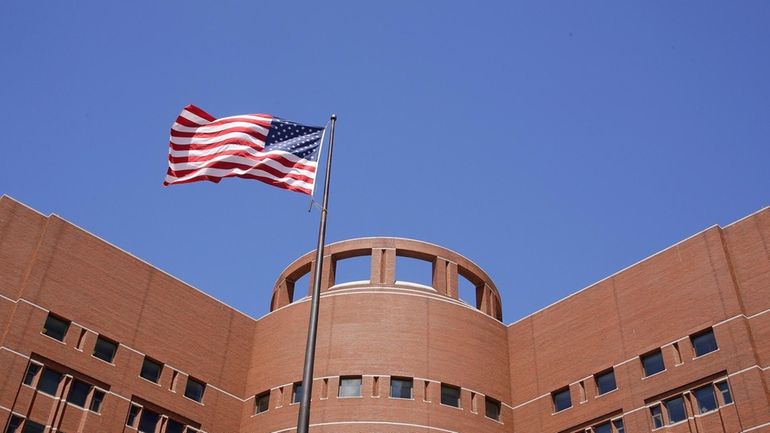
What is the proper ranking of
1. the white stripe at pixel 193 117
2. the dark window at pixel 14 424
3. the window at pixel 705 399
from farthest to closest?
the window at pixel 705 399
the dark window at pixel 14 424
the white stripe at pixel 193 117

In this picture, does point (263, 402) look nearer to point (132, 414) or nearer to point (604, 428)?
point (132, 414)

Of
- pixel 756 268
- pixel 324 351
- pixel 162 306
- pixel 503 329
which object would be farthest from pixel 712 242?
pixel 162 306

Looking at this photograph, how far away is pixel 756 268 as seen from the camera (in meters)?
38.2

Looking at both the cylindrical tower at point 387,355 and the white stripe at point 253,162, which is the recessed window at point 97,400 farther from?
the white stripe at point 253,162

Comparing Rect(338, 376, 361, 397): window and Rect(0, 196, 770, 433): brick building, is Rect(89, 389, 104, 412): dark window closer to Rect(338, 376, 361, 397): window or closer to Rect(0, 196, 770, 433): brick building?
Rect(0, 196, 770, 433): brick building

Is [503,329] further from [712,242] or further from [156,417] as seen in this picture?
[156,417]

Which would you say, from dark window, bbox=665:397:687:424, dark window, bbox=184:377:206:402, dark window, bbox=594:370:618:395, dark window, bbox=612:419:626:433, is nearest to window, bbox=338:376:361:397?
dark window, bbox=184:377:206:402

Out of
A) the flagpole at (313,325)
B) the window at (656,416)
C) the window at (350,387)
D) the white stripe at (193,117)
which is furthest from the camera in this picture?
the window at (350,387)

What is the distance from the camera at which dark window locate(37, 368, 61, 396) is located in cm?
3825

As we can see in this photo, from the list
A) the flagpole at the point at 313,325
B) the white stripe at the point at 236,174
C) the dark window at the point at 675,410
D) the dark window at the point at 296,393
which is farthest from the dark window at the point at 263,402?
the flagpole at the point at 313,325

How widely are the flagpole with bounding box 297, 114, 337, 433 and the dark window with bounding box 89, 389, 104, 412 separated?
21.9 m

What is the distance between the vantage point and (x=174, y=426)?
42.8 metres

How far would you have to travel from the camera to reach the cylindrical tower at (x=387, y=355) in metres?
41.9

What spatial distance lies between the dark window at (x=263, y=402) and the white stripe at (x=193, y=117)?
2177 cm
